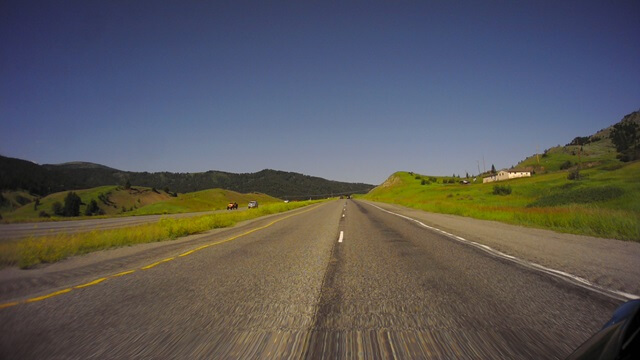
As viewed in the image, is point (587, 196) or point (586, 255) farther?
point (587, 196)

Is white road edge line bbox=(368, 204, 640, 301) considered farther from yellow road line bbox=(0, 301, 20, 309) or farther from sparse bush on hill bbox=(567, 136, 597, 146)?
sparse bush on hill bbox=(567, 136, 597, 146)

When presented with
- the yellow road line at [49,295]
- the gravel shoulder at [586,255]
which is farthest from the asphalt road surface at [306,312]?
the gravel shoulder at [586,255]

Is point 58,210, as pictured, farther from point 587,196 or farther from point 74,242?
point 587,196

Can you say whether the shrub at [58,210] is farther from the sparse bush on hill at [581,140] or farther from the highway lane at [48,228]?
the sparse bush on hill at [581,140]

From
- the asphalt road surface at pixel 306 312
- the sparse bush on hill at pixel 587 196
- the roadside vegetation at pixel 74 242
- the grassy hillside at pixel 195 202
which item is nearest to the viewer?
the asphalt road surface at pixel 306 312

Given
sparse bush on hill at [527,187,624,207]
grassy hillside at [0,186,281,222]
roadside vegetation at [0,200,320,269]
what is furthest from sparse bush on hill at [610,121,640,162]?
roadside vegetation at [0,200,320,269]

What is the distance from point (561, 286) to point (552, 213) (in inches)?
569

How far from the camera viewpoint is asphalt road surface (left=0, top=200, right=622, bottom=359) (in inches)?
125

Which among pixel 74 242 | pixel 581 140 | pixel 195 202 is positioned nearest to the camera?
pixel 74 242

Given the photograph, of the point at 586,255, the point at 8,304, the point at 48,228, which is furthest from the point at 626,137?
the point at 8,304

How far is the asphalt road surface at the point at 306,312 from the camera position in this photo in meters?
3.18

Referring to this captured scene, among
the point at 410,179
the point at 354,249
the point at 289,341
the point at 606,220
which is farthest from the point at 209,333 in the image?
the point at 410,179

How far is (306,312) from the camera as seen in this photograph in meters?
4.17

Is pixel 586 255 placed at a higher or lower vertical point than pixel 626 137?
lower
